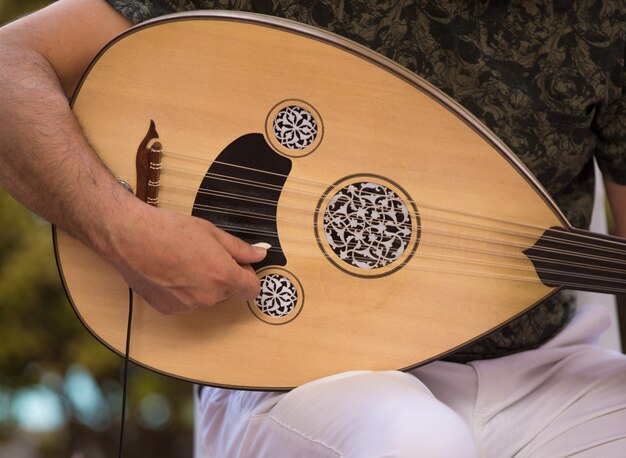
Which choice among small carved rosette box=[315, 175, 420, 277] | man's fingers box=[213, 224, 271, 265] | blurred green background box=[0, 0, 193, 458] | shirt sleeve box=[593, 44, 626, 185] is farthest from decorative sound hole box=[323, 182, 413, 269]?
blurred green background box=[0, 0, 193, 458]

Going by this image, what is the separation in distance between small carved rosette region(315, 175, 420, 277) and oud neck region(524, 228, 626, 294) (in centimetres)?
18

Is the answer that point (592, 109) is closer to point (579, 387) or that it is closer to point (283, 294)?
point (579, 387)

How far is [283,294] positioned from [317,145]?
0.22 metres

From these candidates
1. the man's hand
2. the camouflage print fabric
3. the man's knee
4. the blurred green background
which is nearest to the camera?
the man's knee

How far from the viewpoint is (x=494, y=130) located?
1.41m

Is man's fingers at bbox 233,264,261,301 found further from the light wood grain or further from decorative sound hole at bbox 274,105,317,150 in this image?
decorative sound hole at bbox 274,105,317,150

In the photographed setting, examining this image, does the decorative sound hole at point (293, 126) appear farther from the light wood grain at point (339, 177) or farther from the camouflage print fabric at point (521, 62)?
the camouflage print fabric at point (521, 62)

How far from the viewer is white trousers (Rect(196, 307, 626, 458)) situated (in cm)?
109

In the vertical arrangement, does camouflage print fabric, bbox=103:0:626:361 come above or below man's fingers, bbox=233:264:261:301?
above

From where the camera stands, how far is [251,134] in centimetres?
123

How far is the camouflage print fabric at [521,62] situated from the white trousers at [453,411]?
0.06 meters

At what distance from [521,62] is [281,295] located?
1.84 ft

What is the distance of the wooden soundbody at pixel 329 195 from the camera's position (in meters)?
1.22

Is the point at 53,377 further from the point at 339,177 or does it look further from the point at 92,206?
the point at 339,177
